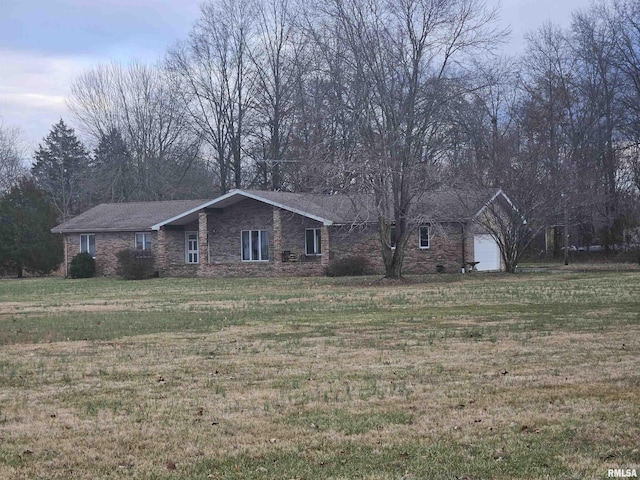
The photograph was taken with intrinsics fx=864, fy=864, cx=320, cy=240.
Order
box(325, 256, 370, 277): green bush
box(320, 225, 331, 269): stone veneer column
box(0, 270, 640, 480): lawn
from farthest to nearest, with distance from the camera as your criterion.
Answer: box(320, 225, 331, 269): stone veneer column
box(325, 256, 370, 277): green bush
box(0, 270, 640, 480): lawn

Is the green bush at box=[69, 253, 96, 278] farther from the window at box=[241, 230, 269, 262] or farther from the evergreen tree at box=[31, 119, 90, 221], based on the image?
the evergreen tree at box=[31, 119, 90, 221]

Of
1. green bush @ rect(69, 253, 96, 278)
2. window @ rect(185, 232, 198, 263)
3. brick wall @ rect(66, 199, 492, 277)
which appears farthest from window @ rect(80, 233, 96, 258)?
window @ rect(185, 232, 198, 263)

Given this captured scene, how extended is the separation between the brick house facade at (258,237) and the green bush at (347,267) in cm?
86

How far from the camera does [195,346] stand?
46.4 feet

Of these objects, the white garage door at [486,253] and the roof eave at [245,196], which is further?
the white garage door at [486,253]

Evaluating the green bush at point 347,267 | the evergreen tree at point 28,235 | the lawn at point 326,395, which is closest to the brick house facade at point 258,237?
the green bush at point 347,267

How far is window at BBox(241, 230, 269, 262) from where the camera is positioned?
4419 centimetres

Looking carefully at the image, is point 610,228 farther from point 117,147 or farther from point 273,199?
point 117,147

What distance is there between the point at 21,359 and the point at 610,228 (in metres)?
44.7

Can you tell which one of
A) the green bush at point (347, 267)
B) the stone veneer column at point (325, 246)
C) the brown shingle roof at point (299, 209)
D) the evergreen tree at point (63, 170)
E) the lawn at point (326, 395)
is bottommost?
the lawn at point (326, 395)

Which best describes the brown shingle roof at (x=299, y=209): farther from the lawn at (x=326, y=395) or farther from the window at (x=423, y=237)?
the lawn at (x=326, y=395)

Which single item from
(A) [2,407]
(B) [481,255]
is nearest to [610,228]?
(B) [481,255]

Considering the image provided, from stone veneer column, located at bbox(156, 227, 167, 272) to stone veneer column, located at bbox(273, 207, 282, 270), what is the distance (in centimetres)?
668

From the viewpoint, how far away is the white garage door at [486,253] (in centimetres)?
4231
